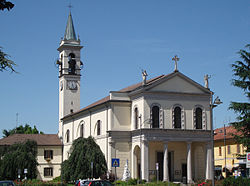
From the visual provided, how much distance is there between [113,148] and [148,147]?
161 inches

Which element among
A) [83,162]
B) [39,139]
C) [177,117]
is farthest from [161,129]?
[39,139]

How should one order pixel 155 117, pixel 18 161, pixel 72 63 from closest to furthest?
pixel 155 117
pixel 18 161
pixel 72 63

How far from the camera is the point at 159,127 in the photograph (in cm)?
4722

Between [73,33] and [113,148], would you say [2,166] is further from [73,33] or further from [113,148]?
Result: [73,33]

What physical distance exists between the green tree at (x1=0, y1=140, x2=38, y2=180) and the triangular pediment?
18160mm

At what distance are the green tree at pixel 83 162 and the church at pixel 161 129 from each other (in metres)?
4.23

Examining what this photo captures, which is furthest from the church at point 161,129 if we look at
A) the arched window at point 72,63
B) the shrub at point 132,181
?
the arched window at point 72,63

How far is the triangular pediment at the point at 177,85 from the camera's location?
48156mm

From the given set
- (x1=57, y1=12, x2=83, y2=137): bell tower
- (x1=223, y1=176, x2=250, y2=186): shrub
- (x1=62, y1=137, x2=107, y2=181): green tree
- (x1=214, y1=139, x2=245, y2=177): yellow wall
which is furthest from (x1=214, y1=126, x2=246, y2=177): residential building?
(x1=223, y1=176, x2=250, y2=186): shrub

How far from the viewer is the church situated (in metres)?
46.7

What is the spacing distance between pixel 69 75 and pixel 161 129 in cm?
2498

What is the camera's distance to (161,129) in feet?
152

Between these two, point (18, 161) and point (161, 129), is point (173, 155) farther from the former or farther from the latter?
point (18, 161)

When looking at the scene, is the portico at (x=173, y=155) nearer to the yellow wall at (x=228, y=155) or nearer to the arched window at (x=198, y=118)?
the arched window at (x=198, y=118)
